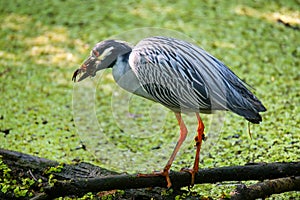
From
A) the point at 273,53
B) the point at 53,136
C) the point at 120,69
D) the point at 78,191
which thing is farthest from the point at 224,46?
the point at 78,191

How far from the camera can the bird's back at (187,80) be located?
3.35 m

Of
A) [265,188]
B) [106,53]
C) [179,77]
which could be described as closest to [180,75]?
[179,77]

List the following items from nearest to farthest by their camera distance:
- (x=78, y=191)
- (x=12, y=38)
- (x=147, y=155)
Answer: (x=78, y=191)
(x=147, y=155)
(x=12, y=38)

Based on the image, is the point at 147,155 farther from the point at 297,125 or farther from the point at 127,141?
the point at 297,125

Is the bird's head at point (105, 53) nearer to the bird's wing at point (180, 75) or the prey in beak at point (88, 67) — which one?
the prey in beak at point (88, 67)

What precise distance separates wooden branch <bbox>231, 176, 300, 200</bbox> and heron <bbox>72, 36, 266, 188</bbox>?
327 mm

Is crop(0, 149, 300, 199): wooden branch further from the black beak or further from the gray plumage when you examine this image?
the black beak

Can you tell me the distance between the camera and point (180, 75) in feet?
11.4

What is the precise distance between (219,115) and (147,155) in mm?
864

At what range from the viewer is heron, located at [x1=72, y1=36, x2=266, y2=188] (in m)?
3.35

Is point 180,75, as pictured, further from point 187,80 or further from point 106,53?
point 106,53

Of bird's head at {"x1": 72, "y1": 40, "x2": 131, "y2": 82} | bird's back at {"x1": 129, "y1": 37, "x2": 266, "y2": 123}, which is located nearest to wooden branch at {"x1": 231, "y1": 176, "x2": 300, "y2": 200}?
bird's back at {"x1": 129, "y1": 37, "x2": 266, "y2": 123}

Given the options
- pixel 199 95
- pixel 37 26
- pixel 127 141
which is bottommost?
pixel 127 141

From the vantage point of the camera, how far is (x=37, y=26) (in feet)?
22.3
